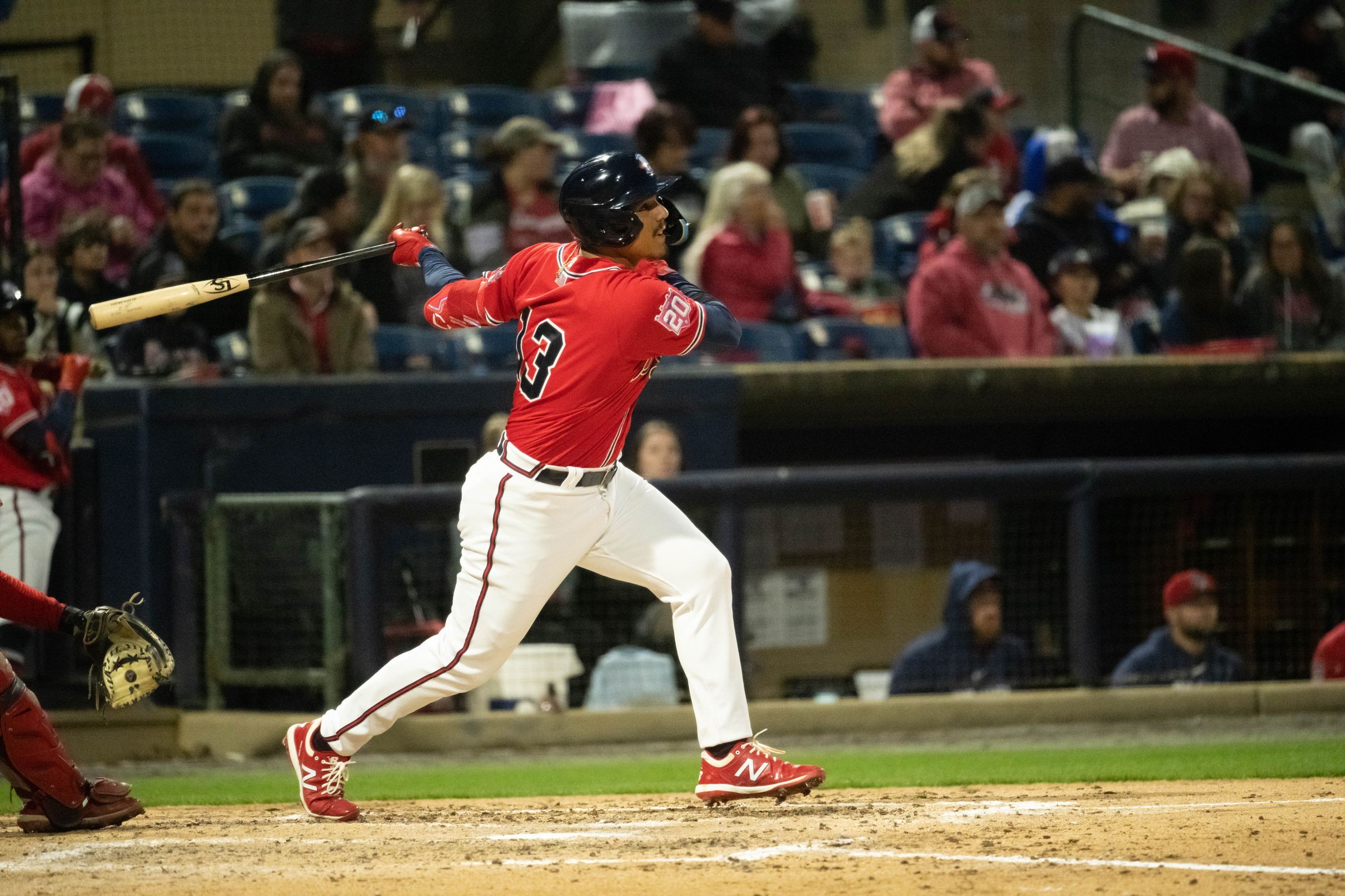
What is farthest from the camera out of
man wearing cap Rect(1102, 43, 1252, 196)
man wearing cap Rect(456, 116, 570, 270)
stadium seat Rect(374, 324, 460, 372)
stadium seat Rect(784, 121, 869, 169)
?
stadium seat Rect(784, 121, 869, 169)

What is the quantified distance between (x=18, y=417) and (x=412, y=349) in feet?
6.41

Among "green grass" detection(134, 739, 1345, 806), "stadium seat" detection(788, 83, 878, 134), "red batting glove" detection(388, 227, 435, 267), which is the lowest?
"green grass" detection(134, 739, 1345, 806)

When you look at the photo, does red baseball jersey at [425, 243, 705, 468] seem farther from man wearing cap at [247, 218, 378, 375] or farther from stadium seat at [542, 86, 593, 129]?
stadium seat at [542, 86, 593, 129]

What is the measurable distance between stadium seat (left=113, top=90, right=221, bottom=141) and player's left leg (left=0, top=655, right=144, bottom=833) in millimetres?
5689

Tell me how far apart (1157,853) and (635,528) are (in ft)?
4.81

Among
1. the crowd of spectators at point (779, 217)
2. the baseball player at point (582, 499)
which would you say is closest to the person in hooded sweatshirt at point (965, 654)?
the crowd of spectators at point (779, 217)

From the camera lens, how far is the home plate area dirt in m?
3.54

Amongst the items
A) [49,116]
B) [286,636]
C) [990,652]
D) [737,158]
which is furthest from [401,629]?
[49,116]

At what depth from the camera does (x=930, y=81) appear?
384 inches

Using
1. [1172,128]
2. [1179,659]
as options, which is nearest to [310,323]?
[1179,659]

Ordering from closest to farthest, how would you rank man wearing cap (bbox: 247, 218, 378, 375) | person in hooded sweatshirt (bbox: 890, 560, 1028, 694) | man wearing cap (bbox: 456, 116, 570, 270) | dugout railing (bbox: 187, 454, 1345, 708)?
dugout railing (bbox: 187, 454, 1345, 708)
person in hooded sweatshirt (bbox: 890, 560, 1028, 694)
man wearing cap (bbox: 247, 218, 378, 375)
man wearing cap (bbox: 456, 116, 570, 270)

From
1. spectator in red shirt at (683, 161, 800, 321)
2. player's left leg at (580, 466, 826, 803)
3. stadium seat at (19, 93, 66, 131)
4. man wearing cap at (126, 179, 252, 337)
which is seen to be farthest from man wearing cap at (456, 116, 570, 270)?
player's left leg at (580, 466, 826, 803)

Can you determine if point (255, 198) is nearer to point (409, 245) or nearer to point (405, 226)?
point (405, 226)

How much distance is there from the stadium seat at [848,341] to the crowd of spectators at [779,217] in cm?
17
